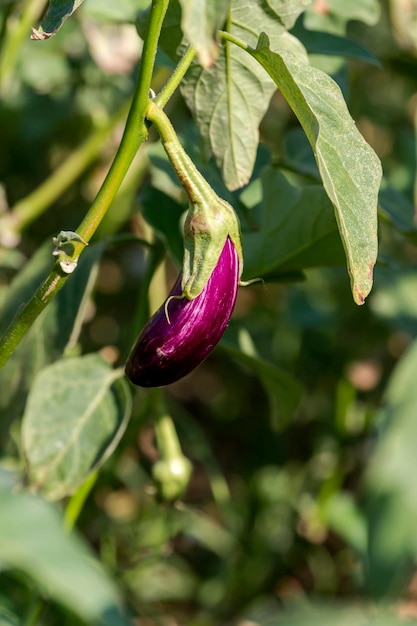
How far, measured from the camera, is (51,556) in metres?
0.41

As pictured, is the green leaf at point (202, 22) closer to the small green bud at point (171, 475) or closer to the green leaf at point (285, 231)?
the green leaf at point (285, 231)

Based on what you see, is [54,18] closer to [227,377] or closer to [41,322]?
[41,322]

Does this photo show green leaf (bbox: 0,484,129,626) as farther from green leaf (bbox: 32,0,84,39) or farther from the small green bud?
the small green bud

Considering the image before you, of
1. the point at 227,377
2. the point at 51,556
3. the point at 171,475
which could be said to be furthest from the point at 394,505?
the point at 227,377

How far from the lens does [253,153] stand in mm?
751

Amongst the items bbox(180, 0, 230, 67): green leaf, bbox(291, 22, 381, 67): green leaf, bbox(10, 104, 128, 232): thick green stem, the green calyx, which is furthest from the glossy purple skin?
bbox(10, 104, 128, 232): thick green stem

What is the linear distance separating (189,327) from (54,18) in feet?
0.72

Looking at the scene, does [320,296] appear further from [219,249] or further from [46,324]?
[219,249]

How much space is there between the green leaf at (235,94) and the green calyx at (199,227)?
0.16 metres

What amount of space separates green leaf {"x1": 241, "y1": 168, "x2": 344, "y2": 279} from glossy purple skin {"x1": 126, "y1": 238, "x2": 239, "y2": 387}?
229 mm

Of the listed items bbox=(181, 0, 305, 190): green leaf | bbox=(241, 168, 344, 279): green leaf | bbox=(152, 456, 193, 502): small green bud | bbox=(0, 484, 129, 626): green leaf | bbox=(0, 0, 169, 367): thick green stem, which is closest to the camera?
bbox=(0, 484, 129, 626): green leaf

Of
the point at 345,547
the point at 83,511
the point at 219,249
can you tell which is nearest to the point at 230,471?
the point at 345,547

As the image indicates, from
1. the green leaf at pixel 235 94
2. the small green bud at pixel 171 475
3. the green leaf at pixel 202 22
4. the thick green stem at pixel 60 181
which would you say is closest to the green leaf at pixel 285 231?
the green leaf at pixel 235 94

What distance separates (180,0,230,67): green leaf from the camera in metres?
0.48
